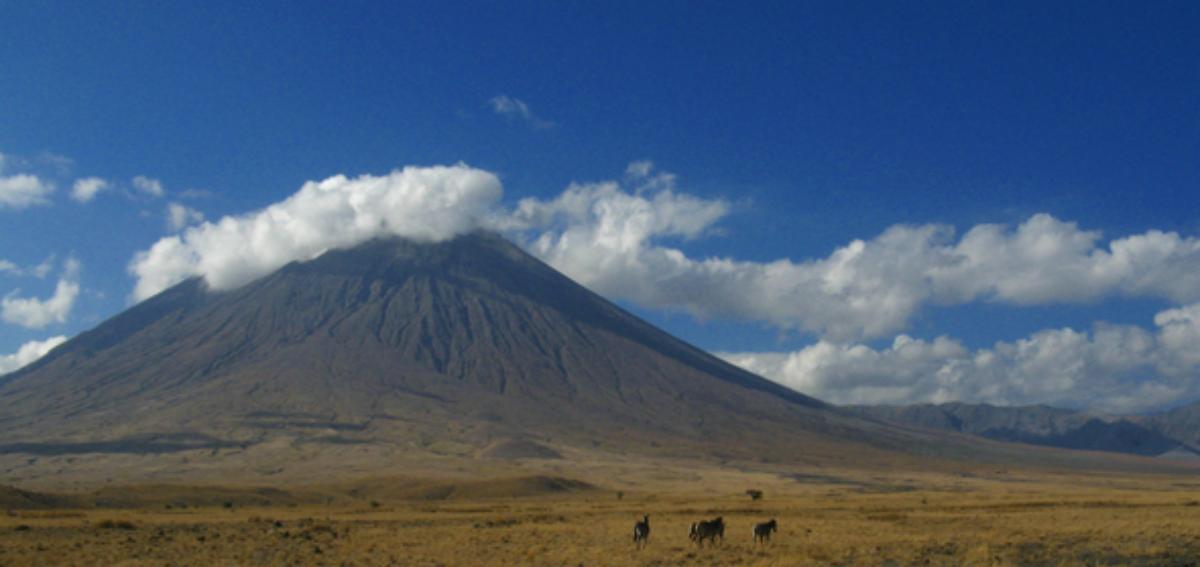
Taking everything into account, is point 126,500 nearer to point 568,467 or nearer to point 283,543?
point 283,543

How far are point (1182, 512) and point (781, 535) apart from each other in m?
25.3

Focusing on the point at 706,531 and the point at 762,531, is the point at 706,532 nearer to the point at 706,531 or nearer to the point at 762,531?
the point at 706,531

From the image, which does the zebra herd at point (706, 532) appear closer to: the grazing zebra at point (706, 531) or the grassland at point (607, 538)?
the grazing zebra at point (706, 531)

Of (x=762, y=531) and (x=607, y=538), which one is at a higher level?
(x=762, y=531)

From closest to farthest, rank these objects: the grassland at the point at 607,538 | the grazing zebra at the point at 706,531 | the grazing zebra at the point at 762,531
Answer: the grassland at the point at 607,538
the grazing zebra at the point at 706,531
the grazing zebra at the point at 762,531

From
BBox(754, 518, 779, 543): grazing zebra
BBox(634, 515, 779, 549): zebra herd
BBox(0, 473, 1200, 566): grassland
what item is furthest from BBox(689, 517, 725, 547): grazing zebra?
BBox(754, 518, 779, 543): grazing zebra

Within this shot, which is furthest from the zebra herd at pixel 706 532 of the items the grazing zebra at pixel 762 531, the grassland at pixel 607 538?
the grassland at pixel 607 538

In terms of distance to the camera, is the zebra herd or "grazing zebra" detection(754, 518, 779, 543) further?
"grazing zebra" detection(754, 518, 779, 543)

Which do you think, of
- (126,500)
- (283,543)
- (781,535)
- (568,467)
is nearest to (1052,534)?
(781,535)

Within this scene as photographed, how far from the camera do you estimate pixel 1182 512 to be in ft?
154

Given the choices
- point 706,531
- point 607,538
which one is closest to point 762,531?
point 706,531

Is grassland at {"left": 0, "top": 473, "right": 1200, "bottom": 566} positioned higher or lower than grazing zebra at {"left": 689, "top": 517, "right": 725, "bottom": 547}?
lower

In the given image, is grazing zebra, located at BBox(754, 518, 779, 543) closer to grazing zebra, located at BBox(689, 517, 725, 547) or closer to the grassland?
the grassland

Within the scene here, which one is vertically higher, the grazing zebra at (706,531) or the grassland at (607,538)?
the grazing zebra at (706,531)
